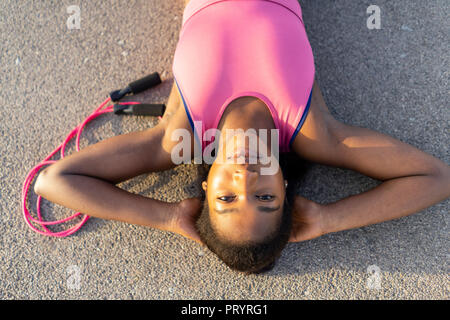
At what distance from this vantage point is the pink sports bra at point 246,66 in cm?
123

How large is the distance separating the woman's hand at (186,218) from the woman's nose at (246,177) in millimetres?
368

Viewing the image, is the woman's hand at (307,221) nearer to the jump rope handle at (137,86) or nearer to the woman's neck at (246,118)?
the woman's neck at (246,118)

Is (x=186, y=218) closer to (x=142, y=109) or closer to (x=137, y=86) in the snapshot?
(x=142, y=109)

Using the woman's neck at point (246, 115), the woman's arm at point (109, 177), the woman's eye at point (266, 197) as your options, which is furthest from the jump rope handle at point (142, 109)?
the woman's eye at point (266, 197)

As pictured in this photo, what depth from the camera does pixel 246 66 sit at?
1.24 meters

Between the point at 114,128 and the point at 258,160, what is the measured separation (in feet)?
2.70

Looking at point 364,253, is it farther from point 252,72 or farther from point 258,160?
point 252,72

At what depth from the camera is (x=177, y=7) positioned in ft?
5.34

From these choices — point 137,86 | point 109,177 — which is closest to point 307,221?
point 109,177

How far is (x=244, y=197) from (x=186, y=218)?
37cm

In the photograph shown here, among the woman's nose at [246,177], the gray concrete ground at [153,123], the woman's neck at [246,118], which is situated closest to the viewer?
the woman's nose at [246,177]

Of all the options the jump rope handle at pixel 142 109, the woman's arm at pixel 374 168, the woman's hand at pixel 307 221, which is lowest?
the woman's hand at pixel 307 221

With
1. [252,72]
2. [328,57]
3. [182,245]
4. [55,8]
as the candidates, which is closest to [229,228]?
[182,245]

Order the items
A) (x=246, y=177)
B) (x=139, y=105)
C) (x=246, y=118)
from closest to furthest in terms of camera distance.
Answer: (x=246, y=177), (x=246, y=118), (x=139, y=105)
